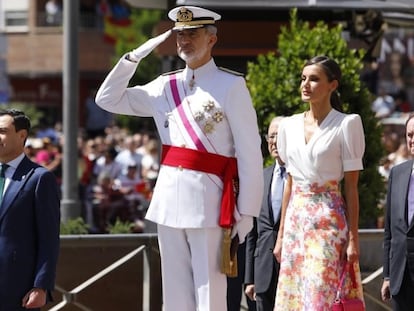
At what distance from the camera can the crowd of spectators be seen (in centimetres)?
1945

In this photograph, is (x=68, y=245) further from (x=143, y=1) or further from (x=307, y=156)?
(x=143, y=1)

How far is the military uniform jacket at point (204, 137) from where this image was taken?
7.31m

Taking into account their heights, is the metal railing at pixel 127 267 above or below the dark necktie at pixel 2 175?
below

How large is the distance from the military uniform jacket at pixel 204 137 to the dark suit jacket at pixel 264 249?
127 cm

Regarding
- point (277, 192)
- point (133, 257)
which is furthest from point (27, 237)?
point (133, 257)

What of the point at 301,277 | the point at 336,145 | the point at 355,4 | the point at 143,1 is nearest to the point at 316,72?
the point at 336,145

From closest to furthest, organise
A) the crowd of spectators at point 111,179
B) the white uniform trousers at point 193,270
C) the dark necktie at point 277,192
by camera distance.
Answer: the white uniform trousers at point 193,270 < the dark necktie at point 277,192 < the crowd of spectators at point 111,179

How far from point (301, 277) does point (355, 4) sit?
15.4 ft

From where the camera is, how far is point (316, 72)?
25.9 feet

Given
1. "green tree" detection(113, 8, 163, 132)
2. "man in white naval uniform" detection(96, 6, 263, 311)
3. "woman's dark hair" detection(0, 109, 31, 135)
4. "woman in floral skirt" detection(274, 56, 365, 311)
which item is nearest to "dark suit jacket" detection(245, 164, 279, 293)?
"woman in floral skirt" detection(274, 56, 365, 311)

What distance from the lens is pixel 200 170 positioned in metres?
7.34

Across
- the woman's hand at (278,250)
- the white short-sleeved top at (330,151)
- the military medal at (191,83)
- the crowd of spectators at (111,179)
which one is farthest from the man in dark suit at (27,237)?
the crowd of spectators at (111,179)

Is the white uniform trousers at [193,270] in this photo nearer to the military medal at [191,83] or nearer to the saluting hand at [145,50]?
the military medal at [191,83]

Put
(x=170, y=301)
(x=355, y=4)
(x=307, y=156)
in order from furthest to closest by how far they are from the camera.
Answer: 1. (x=355, y=4)
2. (x=307, y=156)
3. (x=170, y=301)
